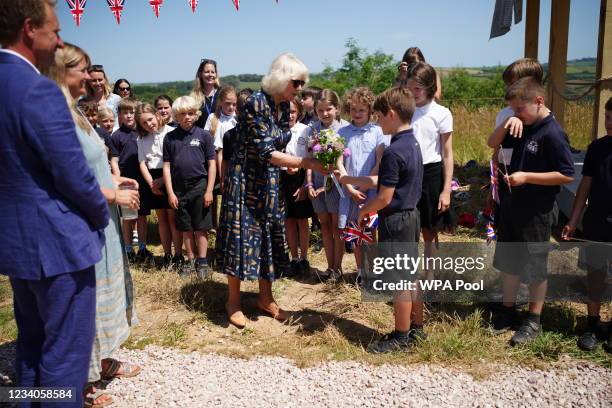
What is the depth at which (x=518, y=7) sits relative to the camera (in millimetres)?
8680

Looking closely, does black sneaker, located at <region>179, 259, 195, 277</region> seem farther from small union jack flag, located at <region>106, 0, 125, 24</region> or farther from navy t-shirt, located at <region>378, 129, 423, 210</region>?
small union jack flag, located at <region>106, 0, 125, 24</region>

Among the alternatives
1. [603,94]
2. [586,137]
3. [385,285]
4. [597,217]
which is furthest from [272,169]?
[586,137]

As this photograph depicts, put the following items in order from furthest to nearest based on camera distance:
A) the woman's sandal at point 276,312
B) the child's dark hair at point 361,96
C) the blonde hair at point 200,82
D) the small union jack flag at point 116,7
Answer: the small union jack flag at point 116,7, the blonde hair at point 200,82, the child's dark hair at point 361,96, the woman's sandal at point 276,312

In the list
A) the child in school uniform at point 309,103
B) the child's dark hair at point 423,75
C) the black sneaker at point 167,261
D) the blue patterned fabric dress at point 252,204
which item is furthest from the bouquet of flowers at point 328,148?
the black sneaker at point 167,261

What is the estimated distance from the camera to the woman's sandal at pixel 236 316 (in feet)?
13.1

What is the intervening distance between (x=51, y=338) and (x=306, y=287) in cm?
293

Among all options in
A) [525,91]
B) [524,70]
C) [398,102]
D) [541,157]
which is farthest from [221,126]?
[541,157]

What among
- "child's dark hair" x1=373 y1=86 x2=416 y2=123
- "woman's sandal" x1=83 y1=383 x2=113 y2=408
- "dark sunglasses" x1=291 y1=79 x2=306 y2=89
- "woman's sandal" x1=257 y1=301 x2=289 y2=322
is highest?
"dark sunglasses" x1=291 y1=79 x2=306 y2=89

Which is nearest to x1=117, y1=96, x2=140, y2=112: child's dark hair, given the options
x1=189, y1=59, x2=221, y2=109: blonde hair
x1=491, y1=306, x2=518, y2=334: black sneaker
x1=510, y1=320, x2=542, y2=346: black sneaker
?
x1=189, y1=59, x2=221, y2=109: blonde hair

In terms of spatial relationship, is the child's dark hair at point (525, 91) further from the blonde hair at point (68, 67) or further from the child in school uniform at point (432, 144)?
the blonde hair at point (68, 67)

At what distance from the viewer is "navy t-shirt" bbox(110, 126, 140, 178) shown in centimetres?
549

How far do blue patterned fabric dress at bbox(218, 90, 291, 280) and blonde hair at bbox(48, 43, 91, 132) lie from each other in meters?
1.19

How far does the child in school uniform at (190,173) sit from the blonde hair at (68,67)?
82.8 inches

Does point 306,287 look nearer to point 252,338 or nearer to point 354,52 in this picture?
point 252,338
